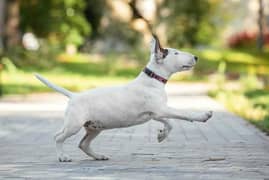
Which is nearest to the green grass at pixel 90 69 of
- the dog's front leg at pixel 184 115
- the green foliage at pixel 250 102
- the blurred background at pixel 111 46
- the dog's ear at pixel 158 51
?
the blurred background at pixel 111 46

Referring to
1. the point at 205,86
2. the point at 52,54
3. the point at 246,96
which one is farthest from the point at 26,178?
the point at 52,54

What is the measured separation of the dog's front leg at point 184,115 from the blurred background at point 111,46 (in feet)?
29.1

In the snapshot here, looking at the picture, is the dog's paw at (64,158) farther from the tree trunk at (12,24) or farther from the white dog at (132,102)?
the tree trunk at (12,24)

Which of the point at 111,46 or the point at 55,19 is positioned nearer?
the point at 55,19

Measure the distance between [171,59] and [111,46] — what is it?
44013 millimetres

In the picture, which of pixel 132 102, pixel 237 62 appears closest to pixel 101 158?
pixel 132 102

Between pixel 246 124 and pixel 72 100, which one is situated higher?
pixel 246 124

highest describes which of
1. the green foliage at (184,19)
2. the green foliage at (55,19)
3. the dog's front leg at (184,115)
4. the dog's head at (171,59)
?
the green foliage at (184,19)

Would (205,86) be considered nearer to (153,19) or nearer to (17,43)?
(17,43)

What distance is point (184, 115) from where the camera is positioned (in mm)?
9430

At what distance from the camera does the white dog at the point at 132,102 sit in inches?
380

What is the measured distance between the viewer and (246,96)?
2286 cm

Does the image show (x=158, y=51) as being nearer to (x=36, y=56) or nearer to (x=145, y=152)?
(x=145, y=152)

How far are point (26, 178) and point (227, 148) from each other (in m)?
3.49
